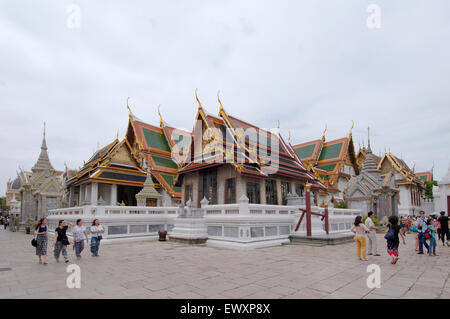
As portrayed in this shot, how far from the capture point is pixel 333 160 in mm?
34375

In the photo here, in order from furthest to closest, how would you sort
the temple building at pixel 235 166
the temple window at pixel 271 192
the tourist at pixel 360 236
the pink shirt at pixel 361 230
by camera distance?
the temple window at pixel 271 192 < the temple building at pixel 235 166 < the pink shirt at pixel 361 230 < the tourist at pixel 360 236

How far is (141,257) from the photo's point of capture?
32.2 feet

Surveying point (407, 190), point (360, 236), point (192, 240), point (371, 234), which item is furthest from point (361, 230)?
point (407, 190)

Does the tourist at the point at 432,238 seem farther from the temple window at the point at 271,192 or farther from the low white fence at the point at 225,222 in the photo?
the temple window at the point at 271,192

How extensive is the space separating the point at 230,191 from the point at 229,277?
9541 mm

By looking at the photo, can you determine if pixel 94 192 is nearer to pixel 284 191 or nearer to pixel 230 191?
pixel 230 191

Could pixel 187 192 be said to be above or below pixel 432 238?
above

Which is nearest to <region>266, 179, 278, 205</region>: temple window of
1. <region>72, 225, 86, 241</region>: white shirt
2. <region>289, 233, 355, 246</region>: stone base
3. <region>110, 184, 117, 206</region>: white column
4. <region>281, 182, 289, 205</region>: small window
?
<region>281, 182, 289, 205</region>: small window

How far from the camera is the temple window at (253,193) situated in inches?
634

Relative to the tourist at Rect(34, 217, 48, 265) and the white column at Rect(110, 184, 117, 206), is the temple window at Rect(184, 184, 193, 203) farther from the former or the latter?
the tourist at Rect(34, 217, 48, 265)

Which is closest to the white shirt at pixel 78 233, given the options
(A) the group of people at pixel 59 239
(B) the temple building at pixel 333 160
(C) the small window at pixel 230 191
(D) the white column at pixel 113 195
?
(A) the group of people at pixel 59 239

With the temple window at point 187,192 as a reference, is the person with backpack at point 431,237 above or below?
below

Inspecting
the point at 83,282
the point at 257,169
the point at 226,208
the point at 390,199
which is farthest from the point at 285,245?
the point at 390,199
